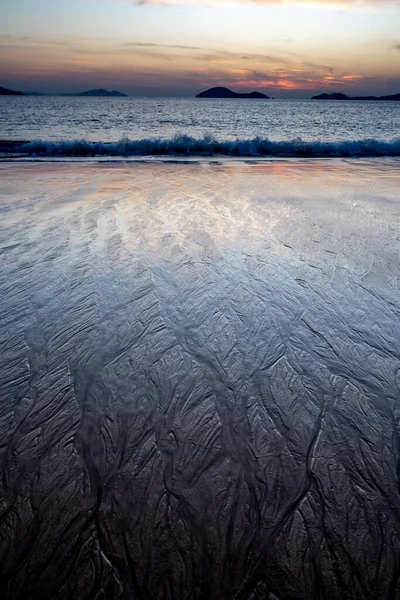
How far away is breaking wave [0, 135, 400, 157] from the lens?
731 inches

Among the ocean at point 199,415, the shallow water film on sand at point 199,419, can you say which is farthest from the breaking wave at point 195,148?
the shallow water film on sand at point 199,419

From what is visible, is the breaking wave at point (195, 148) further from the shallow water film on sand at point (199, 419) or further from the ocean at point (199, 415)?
the shallow water film on sand at point (199, 419)

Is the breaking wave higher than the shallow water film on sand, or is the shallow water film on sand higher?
the shallow water film on sand

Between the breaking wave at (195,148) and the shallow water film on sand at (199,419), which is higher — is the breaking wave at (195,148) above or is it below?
below

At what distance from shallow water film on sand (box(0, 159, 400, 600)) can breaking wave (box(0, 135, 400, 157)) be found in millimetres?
14078

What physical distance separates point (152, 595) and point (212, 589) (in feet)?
0.74

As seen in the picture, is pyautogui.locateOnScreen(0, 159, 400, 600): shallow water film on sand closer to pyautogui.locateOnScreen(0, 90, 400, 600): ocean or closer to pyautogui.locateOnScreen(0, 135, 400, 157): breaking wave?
pyautogui.locateOnScreen(0, 90, 400, 600): ocean

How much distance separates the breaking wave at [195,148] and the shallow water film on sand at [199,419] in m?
14.1

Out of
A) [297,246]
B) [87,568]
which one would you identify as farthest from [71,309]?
[297,246]

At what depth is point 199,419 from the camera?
2.52 metres

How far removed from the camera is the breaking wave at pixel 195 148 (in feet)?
61.0

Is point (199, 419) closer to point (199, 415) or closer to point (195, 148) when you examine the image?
point (199, 415)

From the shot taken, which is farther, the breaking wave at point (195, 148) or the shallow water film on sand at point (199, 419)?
the breaking wave at point (195, 148)

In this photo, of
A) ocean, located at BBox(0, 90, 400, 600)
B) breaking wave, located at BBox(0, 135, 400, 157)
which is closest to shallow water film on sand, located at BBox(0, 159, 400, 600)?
ocean, located at BBox(0, 90, 400, 600)
